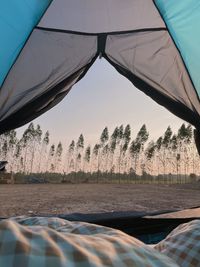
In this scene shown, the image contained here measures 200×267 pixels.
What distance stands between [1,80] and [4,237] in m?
2.62

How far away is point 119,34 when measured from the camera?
9.53ft

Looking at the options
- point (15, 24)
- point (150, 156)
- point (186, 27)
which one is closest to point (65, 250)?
point (15, 24)

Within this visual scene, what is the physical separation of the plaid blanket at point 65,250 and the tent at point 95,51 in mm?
2459

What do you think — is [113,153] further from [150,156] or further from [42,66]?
[42,66]

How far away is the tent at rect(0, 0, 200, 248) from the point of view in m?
2.67

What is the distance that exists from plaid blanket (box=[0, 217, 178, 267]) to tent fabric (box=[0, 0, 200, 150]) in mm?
2470

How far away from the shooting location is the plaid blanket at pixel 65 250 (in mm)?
306

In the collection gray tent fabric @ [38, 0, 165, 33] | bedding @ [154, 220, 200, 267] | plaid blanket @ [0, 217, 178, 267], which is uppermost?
gray tent fabric @ [38, 0, 165, 33]

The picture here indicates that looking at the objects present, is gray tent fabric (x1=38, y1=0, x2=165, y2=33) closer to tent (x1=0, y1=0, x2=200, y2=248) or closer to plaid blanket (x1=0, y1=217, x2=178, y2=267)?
tent (x1=0, y1=0, x2=200, y2=248)

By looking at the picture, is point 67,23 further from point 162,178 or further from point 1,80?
point 162,178

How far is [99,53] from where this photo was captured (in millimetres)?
2967

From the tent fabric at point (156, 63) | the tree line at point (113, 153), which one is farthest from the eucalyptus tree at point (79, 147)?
the tent fabric at point (156, 63)

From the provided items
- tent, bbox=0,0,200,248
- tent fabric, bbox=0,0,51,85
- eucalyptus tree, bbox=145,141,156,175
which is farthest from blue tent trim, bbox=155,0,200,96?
eucalyptus tree, bbox=145,141,156,175

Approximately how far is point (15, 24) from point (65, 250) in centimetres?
253
